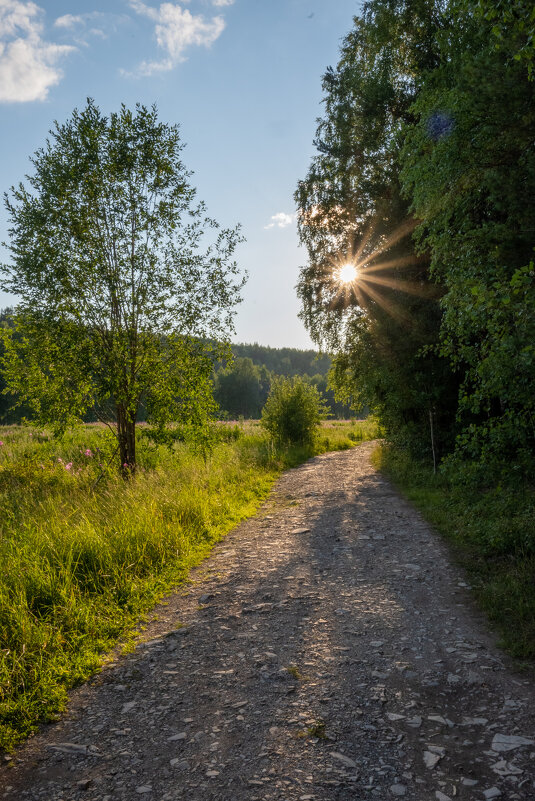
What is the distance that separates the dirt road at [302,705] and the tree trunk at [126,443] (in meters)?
5.64

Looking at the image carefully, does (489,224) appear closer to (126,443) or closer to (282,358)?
(126,443)

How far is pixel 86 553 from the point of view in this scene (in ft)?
21.0

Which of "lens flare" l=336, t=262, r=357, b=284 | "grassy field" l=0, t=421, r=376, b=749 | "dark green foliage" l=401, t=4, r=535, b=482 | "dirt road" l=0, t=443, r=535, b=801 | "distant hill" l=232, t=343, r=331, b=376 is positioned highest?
"distant hill" l=232, t=343, r=331, b=376

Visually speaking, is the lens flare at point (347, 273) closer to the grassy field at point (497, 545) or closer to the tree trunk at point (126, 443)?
the grassy field at point (497, 545)

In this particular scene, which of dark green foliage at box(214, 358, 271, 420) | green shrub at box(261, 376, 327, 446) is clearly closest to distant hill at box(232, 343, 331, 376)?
dark green foliage at box(214, 358, 271, 420)

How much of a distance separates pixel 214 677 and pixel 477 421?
38.5 feet

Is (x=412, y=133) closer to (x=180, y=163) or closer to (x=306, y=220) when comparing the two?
(x=180, y=163)

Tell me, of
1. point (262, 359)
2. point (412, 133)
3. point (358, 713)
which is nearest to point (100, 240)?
point (412, 133)

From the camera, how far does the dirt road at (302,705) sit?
3.06 m

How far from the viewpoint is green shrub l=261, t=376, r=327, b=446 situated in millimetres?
24141

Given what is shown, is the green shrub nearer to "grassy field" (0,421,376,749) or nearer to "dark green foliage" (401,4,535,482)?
"grassy field" (0,421,376,749)

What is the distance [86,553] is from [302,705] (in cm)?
371

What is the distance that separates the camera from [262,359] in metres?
166

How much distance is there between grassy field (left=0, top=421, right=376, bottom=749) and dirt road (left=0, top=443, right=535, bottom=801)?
34cm
